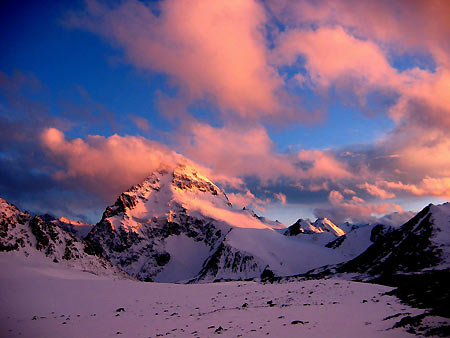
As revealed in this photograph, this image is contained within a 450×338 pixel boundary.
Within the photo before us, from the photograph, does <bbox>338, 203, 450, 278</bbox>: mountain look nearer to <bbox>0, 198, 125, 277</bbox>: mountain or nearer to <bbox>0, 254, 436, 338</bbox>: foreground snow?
<bbox>0, 254, 436, 338</bbox>: foreground snow

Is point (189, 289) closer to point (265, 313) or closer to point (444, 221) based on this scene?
point (265, 313)

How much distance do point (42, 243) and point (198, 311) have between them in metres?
96.4

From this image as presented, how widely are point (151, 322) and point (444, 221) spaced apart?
11665cm

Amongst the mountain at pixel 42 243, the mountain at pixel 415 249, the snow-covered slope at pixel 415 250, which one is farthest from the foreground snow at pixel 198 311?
the mountain at pixel 415 249

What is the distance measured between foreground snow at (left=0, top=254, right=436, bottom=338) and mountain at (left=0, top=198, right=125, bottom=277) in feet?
179

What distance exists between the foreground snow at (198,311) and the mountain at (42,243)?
54.7m

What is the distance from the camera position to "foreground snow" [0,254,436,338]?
1798cm

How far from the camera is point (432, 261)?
3760 inches

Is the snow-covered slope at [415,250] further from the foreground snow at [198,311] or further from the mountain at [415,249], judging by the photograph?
the foreground snow at [198,311]

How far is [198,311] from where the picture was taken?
2900 centimetres

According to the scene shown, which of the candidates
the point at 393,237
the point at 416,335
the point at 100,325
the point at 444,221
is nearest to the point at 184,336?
the point at 100,325

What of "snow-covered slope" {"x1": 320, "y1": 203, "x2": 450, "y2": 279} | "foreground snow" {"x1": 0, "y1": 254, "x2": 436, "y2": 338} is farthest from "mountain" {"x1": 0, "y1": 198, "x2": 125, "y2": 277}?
"snow-covered slope" {"x1": 320, "y1": 203, "x2": 450, "y2": 279}

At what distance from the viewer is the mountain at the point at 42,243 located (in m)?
98.1

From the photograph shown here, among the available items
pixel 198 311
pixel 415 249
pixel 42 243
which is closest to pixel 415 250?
pixel 415 249
